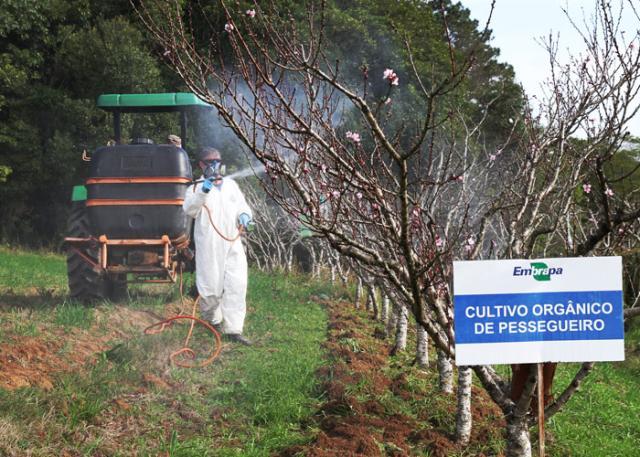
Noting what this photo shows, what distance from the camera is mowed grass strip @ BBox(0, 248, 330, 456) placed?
15.7 ft

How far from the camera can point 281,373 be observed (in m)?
6.79

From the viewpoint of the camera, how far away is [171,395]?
19.7 feet

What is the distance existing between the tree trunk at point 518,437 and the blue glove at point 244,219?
514 cm

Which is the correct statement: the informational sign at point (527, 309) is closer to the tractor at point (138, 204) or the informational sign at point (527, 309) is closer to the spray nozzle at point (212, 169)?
the spray nozzle at point (212, 169)

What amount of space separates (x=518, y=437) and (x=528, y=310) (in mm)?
685

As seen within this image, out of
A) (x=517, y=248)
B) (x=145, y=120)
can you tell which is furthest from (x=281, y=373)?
(x=145, y=120)

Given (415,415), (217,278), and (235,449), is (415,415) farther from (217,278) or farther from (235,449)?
(217,278)

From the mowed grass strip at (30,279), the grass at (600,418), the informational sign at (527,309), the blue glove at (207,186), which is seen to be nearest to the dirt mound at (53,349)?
the blue glove at (207,186)

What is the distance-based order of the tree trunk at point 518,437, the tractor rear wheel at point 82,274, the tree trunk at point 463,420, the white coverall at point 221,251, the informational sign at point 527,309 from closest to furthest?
the informational sign at point 527,309
the tree trunk at point 518,437
the tree trunk at point 463,420
the white coverall at point 221,251
the tractor rear wheel at point 82,274

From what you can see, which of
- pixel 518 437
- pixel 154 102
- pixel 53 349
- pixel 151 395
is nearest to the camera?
pixel 518 437

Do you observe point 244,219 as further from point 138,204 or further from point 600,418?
point 600,418

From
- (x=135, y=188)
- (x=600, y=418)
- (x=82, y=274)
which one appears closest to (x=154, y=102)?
(x=135, y=188)

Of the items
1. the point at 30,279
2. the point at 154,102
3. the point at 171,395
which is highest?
the point at 154,102

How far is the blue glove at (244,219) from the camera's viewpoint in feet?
28.7
